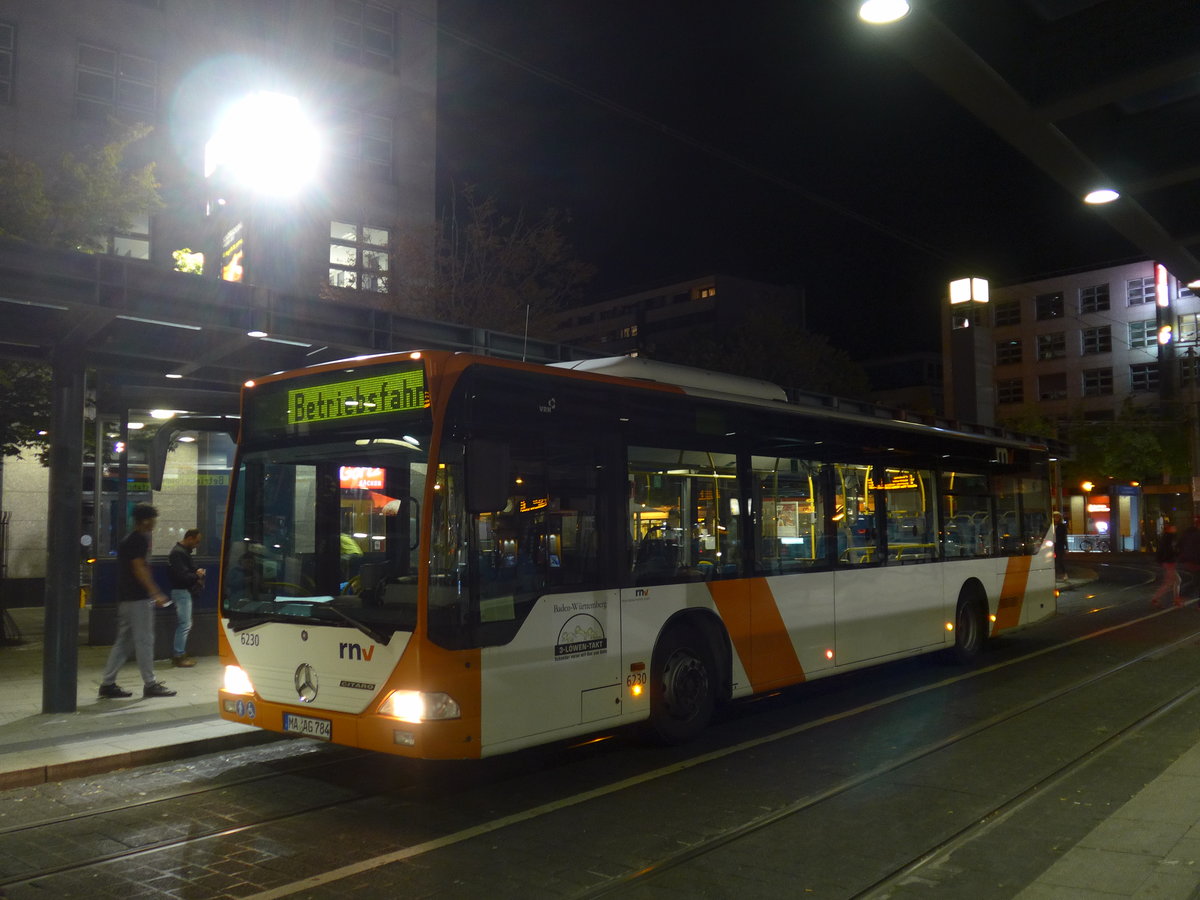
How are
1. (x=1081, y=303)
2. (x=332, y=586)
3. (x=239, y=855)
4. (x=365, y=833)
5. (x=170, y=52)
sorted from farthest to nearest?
(x=1081, y=303), (x=170, y=52), (x=332, y=586), (x=365, y=833), (x=239, y=855)

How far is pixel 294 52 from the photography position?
29.8m

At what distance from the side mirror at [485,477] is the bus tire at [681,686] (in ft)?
7.56

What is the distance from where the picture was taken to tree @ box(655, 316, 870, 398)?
40525 millimetres

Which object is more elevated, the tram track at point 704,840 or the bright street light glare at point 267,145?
the bright street light glare at point 267,145

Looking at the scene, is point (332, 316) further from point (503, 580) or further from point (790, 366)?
point (790, 366)

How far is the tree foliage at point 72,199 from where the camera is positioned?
15266mm

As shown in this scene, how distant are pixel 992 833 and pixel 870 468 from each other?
5.58 m

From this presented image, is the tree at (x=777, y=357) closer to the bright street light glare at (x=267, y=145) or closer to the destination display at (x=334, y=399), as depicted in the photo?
the bright street light glare at (x=267, y=145)

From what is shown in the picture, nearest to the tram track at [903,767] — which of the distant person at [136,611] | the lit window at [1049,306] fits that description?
the distant person at [136,611]

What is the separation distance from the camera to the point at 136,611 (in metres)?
10.2

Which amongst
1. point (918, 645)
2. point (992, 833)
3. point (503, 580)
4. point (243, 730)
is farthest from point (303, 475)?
point (918, 645)

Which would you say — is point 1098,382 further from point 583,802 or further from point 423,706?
point 423,706

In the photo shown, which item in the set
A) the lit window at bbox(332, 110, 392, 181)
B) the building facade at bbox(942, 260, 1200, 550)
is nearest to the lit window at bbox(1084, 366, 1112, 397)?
the building facade at bbox(942, 260, 1200, 550)

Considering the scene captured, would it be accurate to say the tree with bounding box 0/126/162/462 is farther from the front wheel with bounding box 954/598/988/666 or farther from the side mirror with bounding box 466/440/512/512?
the front wheel with bounding box 954/598/988/666
